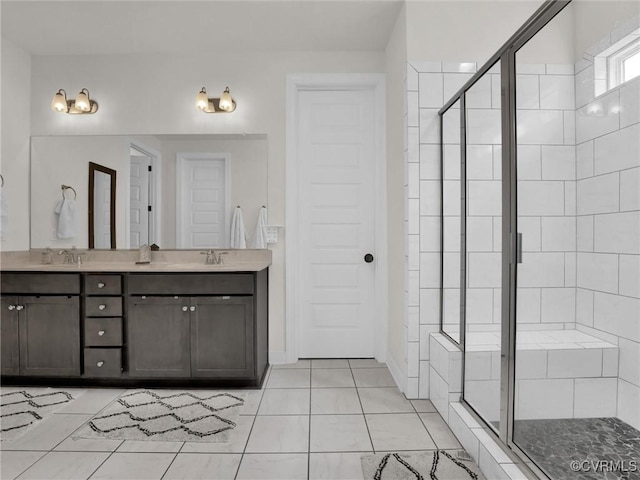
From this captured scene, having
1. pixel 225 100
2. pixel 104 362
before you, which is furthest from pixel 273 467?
pixel 225 100

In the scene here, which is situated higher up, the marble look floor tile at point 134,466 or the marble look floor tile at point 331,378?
the marble look floor tile at point 331,378

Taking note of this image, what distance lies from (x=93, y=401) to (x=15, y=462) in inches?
26.6

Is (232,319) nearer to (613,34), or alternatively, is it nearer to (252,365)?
(252,365)

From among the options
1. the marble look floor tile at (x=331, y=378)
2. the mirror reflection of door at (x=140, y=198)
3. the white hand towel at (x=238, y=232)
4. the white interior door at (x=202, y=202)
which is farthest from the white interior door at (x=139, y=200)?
the marble look floor tile at (x=331, y=378)

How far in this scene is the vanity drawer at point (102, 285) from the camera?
277cm

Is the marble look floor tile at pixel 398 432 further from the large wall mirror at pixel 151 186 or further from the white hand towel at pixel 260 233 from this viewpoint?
the large wall mirror at pixel 151 186

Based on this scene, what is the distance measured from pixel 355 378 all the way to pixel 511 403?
4.75ft

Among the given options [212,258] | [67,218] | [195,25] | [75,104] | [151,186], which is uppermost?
[195,25]

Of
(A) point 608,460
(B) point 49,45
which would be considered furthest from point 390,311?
(B) point 49,45

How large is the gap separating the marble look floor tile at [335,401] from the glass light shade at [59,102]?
9.78ft

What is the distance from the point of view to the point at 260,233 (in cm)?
330

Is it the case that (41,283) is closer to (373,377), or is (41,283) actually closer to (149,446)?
(149,446)

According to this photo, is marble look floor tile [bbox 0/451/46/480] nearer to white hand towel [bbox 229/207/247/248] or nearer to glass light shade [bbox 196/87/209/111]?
white hand towel [bbox 229/207/247/248]

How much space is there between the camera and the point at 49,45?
10.5 ft
